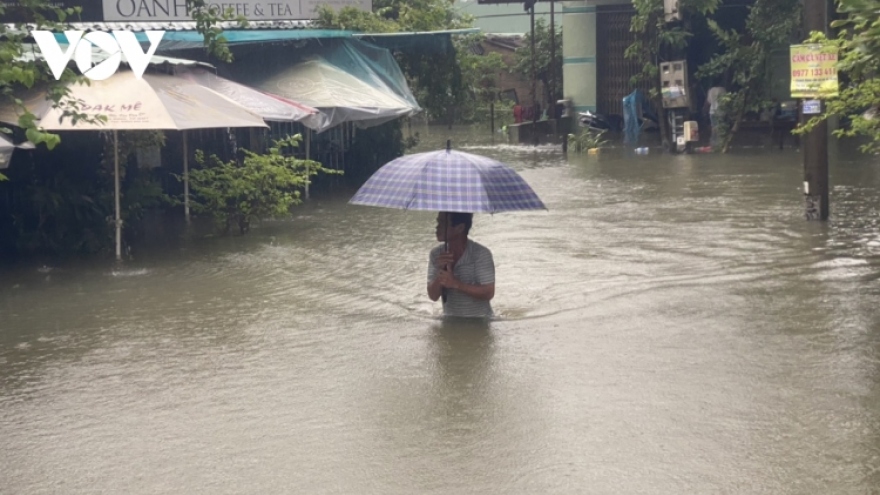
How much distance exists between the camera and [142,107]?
1131 cm

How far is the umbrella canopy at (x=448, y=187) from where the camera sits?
26.0ft

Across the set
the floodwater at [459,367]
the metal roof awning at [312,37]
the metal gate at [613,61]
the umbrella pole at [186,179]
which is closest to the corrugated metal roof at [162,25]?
the metal roof awning at [312,37]

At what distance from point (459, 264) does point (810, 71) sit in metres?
5.79

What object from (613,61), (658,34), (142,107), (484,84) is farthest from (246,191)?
(484,84)

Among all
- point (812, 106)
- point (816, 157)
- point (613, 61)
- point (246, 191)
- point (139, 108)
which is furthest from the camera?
point (613, 61)

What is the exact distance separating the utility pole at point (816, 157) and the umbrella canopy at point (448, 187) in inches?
223

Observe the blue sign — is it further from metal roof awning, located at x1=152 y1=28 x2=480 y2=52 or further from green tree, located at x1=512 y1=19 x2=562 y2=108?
green tree, located at x1=512 y1=19 x2=562 y2=108

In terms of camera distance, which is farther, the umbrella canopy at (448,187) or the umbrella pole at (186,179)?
the umbrella pole at (186,179)

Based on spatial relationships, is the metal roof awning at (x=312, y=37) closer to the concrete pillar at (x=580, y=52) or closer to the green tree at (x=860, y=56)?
the green tree at (x=860, y=56)

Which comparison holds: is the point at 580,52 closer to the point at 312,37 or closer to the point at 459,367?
the point at 312,37

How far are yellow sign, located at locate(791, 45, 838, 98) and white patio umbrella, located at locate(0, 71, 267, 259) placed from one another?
602 cm

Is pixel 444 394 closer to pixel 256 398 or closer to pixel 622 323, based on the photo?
pixel 256 398

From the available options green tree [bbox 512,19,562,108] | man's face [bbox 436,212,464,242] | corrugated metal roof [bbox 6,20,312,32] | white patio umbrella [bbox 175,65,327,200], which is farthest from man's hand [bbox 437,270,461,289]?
green tree [bbox 512,19,562,108]

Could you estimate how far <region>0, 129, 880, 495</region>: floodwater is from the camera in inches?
219
